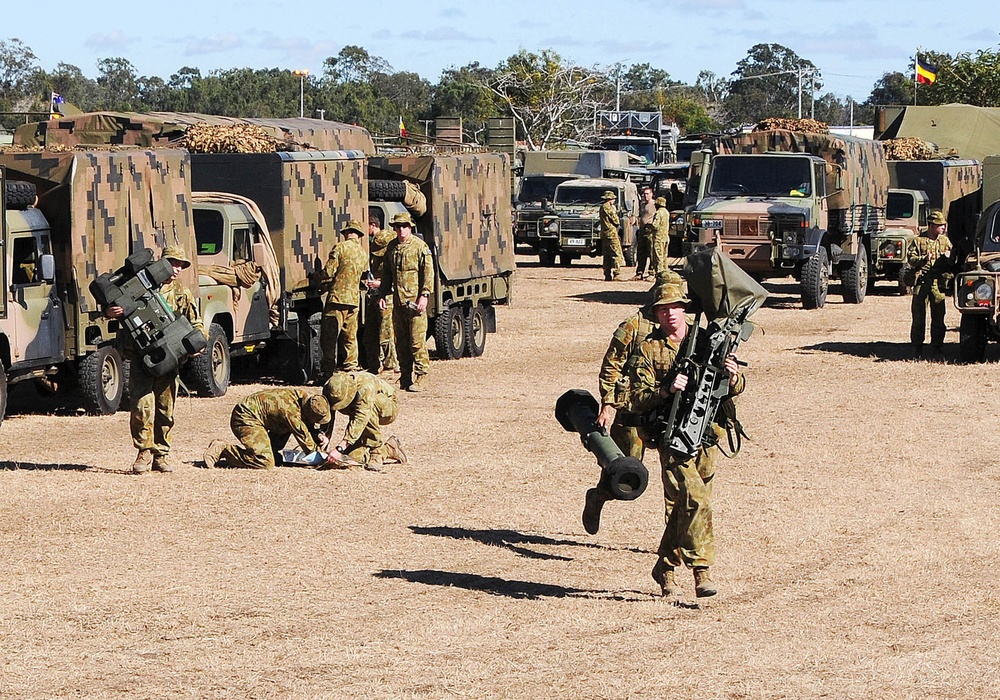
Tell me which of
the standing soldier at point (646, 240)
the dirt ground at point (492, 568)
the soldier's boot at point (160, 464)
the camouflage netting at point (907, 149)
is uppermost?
the camouflage netting at point (907, 149)

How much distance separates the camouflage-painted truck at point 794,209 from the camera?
2377 cm

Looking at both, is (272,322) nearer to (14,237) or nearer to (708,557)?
(14,237)

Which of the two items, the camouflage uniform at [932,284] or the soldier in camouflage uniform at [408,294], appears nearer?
the soldier in camouflage uniform at [408,294]

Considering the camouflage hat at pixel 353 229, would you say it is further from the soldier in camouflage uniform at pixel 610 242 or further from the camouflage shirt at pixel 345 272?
the soldier in camouflage uniform at pixel 610 242

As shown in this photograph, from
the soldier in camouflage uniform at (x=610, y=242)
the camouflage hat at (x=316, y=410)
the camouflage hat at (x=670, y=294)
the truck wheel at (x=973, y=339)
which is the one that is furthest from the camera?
the soldier in camouflage uniform at (x=610, y=242)

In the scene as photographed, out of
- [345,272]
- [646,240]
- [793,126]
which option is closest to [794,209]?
[793,126]

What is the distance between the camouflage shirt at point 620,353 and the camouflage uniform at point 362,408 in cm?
381

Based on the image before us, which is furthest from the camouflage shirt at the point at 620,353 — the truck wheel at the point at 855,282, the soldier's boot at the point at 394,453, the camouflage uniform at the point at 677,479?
the truck wheel at the point at 855,282

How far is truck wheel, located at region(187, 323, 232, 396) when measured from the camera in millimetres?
15133

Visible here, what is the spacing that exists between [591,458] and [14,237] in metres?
5.08

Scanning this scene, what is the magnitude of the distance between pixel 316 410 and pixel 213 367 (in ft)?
13.2

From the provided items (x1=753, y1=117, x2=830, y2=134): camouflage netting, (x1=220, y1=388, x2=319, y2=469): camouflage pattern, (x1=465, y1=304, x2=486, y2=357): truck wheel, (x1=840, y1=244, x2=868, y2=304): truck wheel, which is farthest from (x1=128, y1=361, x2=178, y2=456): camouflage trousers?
(x1=753, y1=117, x2=830, y2=134): camouflage netting

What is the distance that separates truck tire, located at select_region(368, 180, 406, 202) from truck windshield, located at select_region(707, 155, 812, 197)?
769 centimetres

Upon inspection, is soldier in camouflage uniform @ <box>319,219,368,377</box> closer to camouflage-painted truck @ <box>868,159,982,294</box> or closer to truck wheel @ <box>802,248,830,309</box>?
truck wheel @ <box>802,248,830,309</box>
